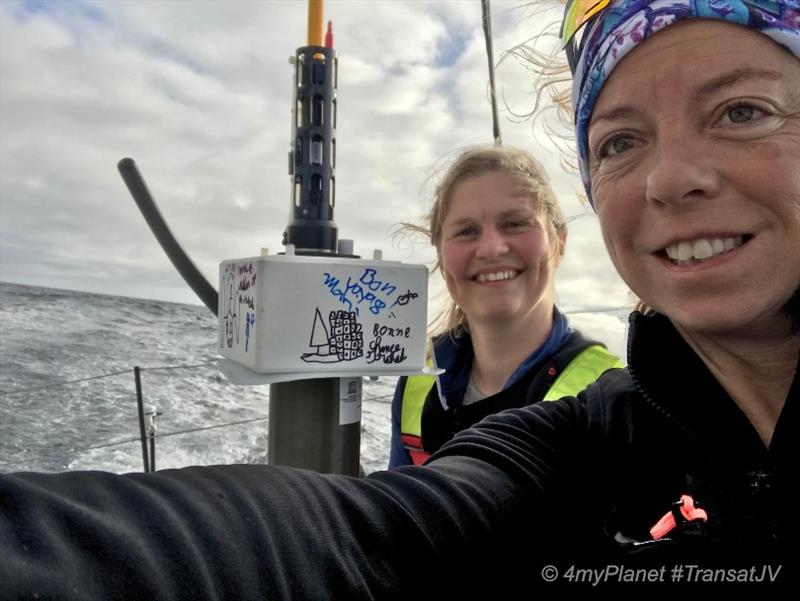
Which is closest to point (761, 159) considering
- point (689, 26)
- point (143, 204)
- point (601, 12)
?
point (689, 26)

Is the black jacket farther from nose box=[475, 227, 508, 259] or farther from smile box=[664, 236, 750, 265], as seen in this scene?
nose box=[475, 227, 508, 259]

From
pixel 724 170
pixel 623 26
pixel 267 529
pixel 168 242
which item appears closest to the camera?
pixel 267 529

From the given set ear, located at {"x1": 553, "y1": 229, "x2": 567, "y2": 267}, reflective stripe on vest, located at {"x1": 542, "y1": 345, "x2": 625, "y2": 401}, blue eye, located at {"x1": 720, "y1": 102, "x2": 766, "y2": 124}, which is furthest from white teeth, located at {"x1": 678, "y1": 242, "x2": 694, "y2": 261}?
ear, located at {"x1": 553, "y1": 229, "x2": 567, "y2": 267}

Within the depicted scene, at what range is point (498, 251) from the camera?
1736mm

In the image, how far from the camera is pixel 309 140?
1.11 metres

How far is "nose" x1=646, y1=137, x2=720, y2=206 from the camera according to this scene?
0.75 m

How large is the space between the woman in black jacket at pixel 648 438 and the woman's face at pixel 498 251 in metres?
0.82

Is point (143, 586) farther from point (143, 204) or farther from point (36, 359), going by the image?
point (36, 359)

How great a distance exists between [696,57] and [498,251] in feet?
3.24

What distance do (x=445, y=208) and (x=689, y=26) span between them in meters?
1.15

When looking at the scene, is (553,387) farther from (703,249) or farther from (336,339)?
(703,249)

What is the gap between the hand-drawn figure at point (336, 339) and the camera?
A: 3.53ft

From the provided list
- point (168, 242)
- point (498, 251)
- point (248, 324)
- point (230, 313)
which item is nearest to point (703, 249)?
point (248, 324)

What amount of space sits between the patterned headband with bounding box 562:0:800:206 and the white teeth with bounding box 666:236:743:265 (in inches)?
9.2
